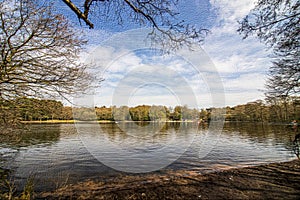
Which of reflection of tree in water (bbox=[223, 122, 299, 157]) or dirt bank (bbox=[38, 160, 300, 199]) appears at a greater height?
dirt bank (bbox=[38, 160, 300, 199])

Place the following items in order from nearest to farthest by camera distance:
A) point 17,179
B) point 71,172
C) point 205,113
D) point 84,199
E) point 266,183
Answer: point 84,199 < point 266,183 < point 17,179 < point 71,172 < point 205,113

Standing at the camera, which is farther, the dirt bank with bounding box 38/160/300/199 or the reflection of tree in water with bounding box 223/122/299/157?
the reflection of tree in water with bounding box 223/122/299/157

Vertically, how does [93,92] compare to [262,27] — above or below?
below

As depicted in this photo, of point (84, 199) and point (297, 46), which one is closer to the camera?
point (84, 199)

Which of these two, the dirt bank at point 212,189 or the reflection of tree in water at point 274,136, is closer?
the dirt bank at point 212,189

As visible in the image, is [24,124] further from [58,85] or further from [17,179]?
[17,179]

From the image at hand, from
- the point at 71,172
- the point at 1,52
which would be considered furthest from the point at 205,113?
the point at 1,52

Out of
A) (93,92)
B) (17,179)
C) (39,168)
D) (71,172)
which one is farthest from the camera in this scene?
(39,168)

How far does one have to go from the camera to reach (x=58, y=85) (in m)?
4.96

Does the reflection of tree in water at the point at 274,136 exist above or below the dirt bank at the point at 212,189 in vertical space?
below

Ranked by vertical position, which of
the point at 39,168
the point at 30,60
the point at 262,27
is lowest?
the point at 39,168

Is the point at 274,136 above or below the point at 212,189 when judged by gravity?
below

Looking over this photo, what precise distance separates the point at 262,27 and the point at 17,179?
10.1 metres

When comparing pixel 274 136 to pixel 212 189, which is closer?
pixel 212 189
